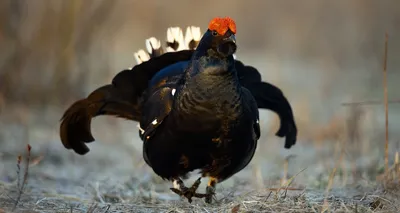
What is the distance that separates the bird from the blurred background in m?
0.59

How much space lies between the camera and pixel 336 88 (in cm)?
989

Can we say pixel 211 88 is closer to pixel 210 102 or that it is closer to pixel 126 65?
pixel 210 102

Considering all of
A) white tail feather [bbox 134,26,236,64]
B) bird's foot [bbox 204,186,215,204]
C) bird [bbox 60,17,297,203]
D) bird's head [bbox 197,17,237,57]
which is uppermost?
white tail feather [bbox 134,26,236,64]

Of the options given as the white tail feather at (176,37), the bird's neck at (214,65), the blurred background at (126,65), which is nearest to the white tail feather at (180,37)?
the white tail feather at (176,37)

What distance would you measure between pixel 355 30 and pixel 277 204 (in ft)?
32.2

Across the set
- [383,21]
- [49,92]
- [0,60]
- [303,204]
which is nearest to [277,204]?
[303,204]

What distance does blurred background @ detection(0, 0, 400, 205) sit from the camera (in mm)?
5656

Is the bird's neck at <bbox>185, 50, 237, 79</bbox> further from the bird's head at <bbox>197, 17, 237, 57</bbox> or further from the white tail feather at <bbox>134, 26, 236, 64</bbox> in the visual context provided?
the white tail feather at <bbox>134, 26, 236, 64</bbox>

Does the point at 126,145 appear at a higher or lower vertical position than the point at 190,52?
lower

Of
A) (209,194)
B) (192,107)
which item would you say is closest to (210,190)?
(209,194)

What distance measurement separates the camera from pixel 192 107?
128 inches

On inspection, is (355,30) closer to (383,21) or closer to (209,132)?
(383,21)

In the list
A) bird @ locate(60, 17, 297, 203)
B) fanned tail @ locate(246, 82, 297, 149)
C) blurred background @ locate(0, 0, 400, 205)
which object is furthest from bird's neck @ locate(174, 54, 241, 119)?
blurred background @ locate(0, 0, 400, 205)

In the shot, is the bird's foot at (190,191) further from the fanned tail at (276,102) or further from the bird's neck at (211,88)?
the fanned tail at (276,102)
